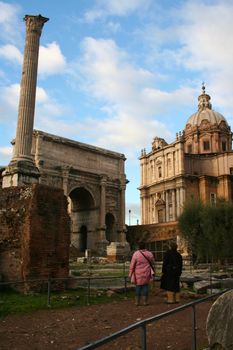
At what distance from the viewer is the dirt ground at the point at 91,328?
6.58 meters

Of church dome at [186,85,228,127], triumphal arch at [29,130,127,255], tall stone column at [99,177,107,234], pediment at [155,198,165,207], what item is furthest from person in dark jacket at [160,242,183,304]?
church dome at [186,85,228,127]

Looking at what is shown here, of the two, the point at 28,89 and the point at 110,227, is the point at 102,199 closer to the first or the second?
the point at 110,227

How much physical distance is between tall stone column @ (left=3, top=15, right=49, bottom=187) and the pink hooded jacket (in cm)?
1037

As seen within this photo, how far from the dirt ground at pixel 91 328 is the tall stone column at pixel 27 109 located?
441 inches

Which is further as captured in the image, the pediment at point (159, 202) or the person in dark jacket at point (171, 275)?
the pediment at point (159, 202)

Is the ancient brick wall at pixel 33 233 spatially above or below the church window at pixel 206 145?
below

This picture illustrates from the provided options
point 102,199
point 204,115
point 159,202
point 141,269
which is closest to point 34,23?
point 141,269

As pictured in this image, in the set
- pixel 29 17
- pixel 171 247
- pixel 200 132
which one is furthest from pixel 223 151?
pixel 171 247

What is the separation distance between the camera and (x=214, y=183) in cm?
6069

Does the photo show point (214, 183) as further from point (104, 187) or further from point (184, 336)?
point (184, 336)

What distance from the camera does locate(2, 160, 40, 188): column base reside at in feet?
63.0

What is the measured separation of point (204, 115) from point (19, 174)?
5329cm

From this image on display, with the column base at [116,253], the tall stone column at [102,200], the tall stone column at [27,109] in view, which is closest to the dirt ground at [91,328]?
the tall stone column at [27,109]

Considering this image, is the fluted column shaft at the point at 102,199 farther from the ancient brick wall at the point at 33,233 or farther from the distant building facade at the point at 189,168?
the ancient brick wall at the point at 33,233
